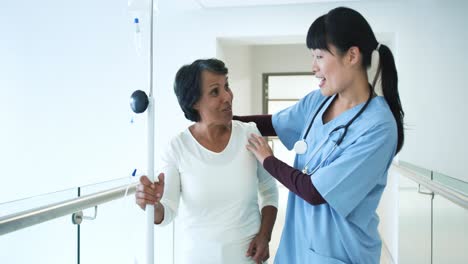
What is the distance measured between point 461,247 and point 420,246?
0.95 metres

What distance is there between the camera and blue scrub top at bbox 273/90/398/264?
1131 millimetres

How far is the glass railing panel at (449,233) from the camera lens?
1.54m

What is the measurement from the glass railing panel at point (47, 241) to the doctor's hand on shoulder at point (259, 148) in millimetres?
726

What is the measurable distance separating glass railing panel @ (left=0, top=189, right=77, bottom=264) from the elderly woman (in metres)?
0.50

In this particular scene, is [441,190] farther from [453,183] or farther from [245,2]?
[245,2]

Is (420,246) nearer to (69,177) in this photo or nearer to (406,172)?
(406,172)

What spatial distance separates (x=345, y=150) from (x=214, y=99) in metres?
0.44

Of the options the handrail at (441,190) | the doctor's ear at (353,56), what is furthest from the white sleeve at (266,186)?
the handrail at (441,190)

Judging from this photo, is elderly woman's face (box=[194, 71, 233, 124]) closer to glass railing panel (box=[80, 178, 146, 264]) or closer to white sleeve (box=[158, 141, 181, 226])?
white sleeve (box=[158, 141, 181, 226])

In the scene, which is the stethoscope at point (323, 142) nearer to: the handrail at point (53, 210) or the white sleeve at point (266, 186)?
the white sleeve at point (266, 186)

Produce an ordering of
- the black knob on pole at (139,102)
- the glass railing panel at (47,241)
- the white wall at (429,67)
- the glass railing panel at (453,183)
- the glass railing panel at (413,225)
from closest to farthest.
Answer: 1. the black knob on pole at (139,102)
2. the glass railing panel at (47,241)
3. the glass railing panel at (453,183)
4. the glass railing panel at (413,225)
5. the white wall at (429,67)

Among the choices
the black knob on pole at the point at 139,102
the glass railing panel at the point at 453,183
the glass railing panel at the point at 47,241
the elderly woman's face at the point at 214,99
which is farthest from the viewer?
the glass railing panel at the point at 453,183

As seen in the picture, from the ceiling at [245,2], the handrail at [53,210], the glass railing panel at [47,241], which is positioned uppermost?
the ceiling at [245,2]

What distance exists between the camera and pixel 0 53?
409 centimetres
